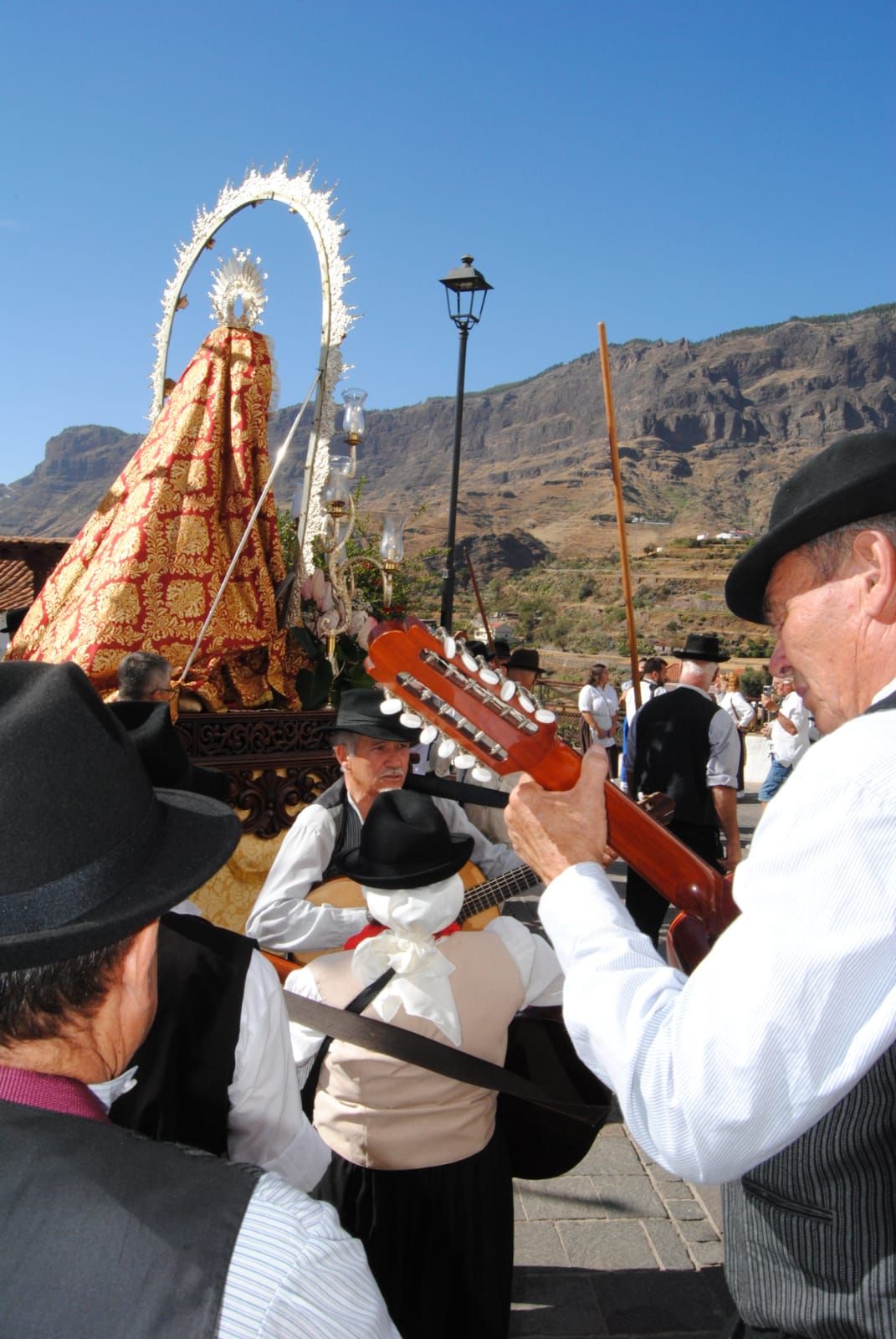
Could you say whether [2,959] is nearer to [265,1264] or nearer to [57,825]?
[57,825]

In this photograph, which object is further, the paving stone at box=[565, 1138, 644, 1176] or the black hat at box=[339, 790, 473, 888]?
the paving stone at box=[565, 1138, 644, 1176]

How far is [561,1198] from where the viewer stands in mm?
3479

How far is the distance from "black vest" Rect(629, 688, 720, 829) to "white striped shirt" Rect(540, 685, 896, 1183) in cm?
446

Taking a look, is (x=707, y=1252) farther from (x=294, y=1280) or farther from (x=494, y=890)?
(x=294, y=1280)

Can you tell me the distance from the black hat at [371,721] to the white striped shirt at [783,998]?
2.44 metres

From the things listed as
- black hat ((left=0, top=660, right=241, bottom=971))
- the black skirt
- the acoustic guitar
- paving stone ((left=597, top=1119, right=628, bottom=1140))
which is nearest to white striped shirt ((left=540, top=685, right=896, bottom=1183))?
the acoustic guitar

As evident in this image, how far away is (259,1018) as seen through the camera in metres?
1.65

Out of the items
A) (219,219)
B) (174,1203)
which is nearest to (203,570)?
(219,219)

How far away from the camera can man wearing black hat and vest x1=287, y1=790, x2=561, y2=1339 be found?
2.18 meters

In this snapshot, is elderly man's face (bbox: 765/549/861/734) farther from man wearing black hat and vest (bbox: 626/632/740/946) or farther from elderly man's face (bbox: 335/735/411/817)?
man wearing black hat and vest (bbox: 626/632/740/946)

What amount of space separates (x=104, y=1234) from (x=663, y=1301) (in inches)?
107

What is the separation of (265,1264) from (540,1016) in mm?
1679

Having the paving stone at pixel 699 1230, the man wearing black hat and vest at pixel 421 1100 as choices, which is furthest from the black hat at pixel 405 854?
the paving stone at pixel 699 1230

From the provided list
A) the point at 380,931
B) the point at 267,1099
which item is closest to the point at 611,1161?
the point at 380,931
